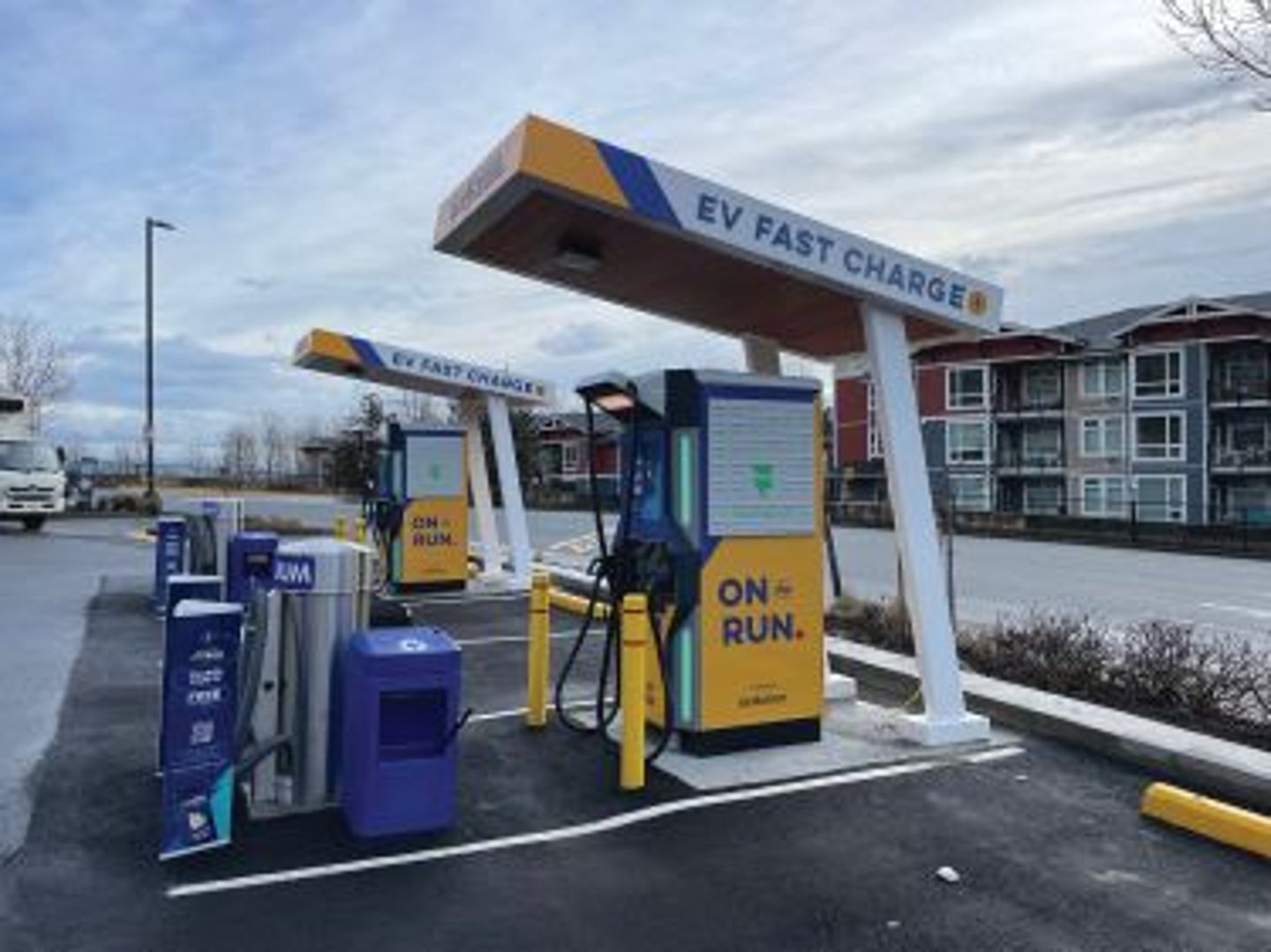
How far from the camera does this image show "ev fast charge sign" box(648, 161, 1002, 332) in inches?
258

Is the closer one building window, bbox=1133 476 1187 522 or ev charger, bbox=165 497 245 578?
ev charger, bbox=165 497 245 578

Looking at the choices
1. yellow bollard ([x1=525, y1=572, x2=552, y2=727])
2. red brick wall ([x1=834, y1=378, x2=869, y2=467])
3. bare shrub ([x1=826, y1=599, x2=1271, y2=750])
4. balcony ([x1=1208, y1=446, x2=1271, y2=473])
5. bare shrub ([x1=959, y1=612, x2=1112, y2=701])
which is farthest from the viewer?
red brick wall ([x1=834, y1=378, x2=869, y2=467])

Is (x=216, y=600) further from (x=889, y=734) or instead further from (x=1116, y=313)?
(x=1116, y=313)

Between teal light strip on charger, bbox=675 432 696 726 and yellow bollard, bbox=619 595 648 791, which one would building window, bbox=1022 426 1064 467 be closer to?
teal light strip on charger, bbox=675 432 696 726

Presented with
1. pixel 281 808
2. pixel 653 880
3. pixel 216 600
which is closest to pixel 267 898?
pixel 281 808

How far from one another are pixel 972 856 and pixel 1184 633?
4079mm

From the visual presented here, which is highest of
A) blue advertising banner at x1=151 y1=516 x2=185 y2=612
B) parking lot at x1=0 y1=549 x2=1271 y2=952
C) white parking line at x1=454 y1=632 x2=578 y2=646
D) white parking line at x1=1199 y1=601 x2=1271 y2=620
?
blue advertising banner at x1=151 y1=516 x2=185 y2=612

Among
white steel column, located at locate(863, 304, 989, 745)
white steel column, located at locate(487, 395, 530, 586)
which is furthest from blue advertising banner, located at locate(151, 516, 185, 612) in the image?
white steel column, located at locate(863, 304, 989, 745)

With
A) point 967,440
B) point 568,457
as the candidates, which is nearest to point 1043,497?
point 967,440

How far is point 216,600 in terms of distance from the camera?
704cm

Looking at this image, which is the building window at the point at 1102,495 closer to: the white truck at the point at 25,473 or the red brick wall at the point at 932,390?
the red brick wall at the point at 932,390

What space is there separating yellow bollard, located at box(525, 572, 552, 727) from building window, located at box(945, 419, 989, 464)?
49998 mm

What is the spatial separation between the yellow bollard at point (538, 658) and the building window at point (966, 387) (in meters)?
50.7

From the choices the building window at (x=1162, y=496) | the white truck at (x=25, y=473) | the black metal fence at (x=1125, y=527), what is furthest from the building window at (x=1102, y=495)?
the white truck at (x=25, y=473)
